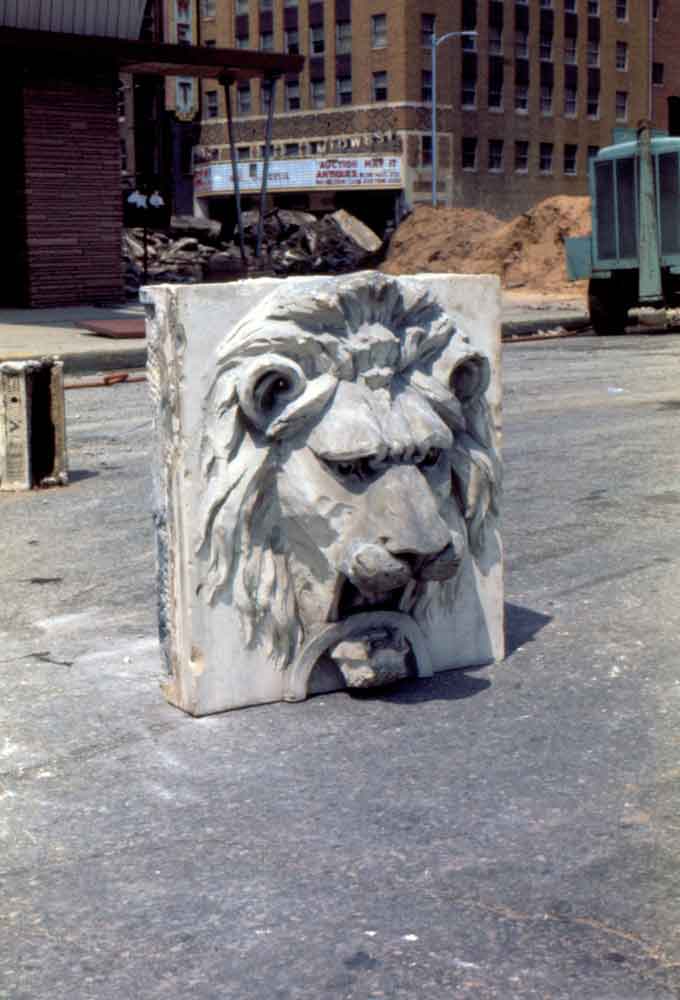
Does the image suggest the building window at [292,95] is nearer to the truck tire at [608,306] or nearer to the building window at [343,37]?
the building window at [343,37]

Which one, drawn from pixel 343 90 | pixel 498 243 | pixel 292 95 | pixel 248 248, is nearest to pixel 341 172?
pixel 343 90

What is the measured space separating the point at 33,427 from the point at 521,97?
68.1 m

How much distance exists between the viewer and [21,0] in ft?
75.9

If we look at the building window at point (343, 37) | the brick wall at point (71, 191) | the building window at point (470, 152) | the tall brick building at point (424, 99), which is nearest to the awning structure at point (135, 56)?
the brick wall at point (71, 191)

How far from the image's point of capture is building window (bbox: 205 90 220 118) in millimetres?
77812

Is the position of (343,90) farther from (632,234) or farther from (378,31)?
(632,234)

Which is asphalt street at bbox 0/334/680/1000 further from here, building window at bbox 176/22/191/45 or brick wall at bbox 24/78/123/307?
building window at bbox 176/22/191/45

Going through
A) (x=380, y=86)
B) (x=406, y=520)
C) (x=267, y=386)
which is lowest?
(x=406, y=520)

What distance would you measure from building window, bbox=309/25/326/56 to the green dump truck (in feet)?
175

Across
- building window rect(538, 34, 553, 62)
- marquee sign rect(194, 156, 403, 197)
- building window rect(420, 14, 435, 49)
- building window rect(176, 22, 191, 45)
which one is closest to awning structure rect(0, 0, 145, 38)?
building window rect(176, 22, 191, 45)

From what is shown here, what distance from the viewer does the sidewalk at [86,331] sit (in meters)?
16.4

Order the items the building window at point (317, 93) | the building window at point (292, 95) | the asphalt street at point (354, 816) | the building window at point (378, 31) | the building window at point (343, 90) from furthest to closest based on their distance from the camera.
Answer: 1. the building window at point (292, 95)
2. the building window at point (317, 93)
3. the building window at point (343, 90)
4. the building window at point (378, 31)
5. the asphalt street at point (354, 816)

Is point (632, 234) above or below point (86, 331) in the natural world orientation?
above

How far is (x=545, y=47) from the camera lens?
242ft
